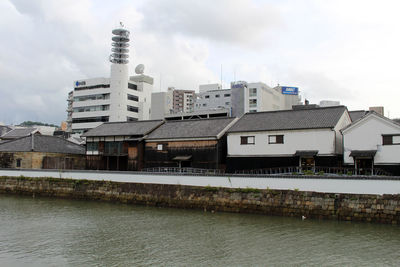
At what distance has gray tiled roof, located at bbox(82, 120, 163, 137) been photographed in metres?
39.0

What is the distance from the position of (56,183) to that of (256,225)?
20.9 meters

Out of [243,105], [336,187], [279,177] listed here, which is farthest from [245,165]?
[243,105]

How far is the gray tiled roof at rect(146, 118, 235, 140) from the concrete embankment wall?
8611 millimetres

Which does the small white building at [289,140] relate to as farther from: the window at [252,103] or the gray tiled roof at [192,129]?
the window at [252,103]

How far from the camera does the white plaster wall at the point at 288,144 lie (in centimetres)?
2873

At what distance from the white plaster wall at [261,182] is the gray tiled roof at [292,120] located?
812cm

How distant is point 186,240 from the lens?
16.9 m

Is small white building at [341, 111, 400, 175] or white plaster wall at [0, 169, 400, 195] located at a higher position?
small white building at [341, 111, 400, 175]

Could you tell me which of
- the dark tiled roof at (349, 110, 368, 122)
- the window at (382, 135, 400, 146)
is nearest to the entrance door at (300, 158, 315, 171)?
the window at (382, 135, 400, 146)

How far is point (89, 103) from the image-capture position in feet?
262

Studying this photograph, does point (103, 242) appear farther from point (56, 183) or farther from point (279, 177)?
point (56, 183)

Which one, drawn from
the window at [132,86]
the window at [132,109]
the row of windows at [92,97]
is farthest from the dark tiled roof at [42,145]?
the window at [132,86]

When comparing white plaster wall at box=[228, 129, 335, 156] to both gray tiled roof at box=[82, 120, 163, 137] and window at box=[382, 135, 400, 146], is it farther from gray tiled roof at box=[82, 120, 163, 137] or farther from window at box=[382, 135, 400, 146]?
gray tiled roof at box=[82, 120, 163, 137]

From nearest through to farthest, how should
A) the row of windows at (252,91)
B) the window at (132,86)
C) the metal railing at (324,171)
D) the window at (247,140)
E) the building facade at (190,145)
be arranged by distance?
the metal railing at (324,171) → the window at (247,140) → the building facade at (190,145) → the row of windows at (252,91) → the window at (132,86)
